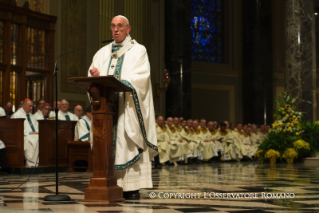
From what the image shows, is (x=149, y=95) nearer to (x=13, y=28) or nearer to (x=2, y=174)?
(x=2, y=174)

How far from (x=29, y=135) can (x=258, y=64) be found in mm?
12846

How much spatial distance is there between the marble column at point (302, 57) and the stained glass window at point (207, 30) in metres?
9.76

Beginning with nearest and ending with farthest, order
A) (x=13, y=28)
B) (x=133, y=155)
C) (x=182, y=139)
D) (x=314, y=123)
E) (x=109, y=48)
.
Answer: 1. (x=133, y=155)
2. (x=109, y=48)
3. (x=314, y=123)
4. (x=13, y=28)
5. (x=182, y=139)

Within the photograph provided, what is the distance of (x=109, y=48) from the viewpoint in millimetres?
5859

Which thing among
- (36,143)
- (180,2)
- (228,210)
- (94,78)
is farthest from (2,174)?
(180,2)

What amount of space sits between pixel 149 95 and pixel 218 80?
57.6 ft

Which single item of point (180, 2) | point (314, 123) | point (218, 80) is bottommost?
point (314, 123)

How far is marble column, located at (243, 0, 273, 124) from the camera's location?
844 inches

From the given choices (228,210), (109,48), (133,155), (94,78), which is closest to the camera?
(228,210)

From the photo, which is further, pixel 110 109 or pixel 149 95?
pixel 149 95

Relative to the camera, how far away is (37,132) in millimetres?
11453

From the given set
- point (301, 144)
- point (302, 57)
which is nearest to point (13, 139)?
point (301, 144)

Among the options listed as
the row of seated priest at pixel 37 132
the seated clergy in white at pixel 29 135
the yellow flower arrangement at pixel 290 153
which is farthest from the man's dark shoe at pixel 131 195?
the yellow flower arrangement at pixel 290 153

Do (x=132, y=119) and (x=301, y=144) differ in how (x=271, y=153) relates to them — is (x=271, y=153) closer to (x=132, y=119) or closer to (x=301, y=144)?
(x=301, y=144)
